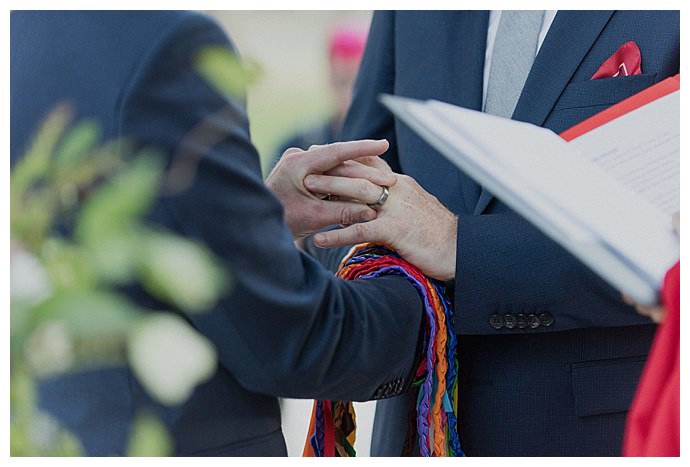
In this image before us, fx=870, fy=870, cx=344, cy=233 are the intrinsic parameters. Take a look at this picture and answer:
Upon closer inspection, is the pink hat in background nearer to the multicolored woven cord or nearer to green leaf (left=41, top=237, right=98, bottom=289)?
the multicolored woven cord

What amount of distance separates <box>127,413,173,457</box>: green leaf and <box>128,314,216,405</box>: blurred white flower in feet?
0.09

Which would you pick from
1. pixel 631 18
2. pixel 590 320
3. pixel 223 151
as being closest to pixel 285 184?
pixel 223 151

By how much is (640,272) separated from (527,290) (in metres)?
0.50

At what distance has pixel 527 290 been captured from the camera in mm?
1166

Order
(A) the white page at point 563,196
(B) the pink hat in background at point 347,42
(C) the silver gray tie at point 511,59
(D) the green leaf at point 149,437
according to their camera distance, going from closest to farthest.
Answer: (A) the white page at point 563,196
(D) the green leaf at point 149,437
(C) the silver gray tie at point 511,59
(B) the pink hat in background at point 347,42

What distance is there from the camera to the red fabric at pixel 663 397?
739 mm

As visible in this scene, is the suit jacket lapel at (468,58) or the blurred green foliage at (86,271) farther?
the suit jacket lapel at (468,58)

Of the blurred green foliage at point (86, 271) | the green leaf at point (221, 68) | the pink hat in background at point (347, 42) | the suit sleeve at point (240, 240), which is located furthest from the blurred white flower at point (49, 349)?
the pink hat in background at point (347, 42)

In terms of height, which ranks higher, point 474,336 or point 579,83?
point 579,83

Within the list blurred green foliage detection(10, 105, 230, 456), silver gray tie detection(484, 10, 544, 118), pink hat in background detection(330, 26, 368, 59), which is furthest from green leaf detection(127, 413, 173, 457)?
pink hat in background detection(330, 26, 368, 59)

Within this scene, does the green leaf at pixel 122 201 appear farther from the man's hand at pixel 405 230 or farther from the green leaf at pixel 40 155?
the man's hand at pixel 405 230

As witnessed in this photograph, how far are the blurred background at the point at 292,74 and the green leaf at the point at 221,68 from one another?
0.06ft

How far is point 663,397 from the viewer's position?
749 mm
